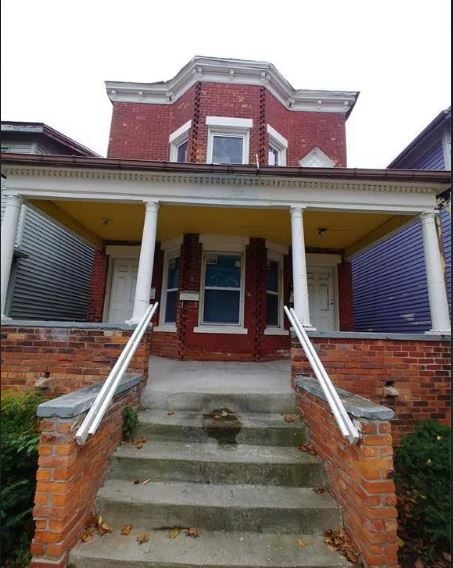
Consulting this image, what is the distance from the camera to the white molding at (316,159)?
320 inches

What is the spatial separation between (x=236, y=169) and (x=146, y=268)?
6.65 feet

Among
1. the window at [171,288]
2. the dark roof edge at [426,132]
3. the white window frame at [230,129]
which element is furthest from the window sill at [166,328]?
the dark roof edge at [426,132]

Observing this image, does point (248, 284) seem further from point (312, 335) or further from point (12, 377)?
point (12, 377)

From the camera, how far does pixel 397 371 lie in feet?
12.8

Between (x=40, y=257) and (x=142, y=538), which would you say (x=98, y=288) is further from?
(x=142, y=538)

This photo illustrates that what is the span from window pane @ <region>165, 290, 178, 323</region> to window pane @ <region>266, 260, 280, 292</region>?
2111 millimetres

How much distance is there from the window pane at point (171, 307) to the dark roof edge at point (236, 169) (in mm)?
2917

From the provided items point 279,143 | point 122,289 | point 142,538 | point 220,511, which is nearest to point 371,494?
point 220,511

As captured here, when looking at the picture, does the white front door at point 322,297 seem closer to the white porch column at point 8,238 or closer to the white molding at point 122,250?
the white molding at point 122,250

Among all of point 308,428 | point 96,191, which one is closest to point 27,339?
point 96,191

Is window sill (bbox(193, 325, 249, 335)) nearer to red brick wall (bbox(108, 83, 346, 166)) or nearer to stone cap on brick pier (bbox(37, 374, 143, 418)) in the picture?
stone cap on brick pier (bbox(37, 374, 143, 418))

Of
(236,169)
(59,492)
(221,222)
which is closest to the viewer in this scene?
(59,492)

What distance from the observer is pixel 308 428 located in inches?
129

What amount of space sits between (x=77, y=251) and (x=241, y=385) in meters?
8.48
